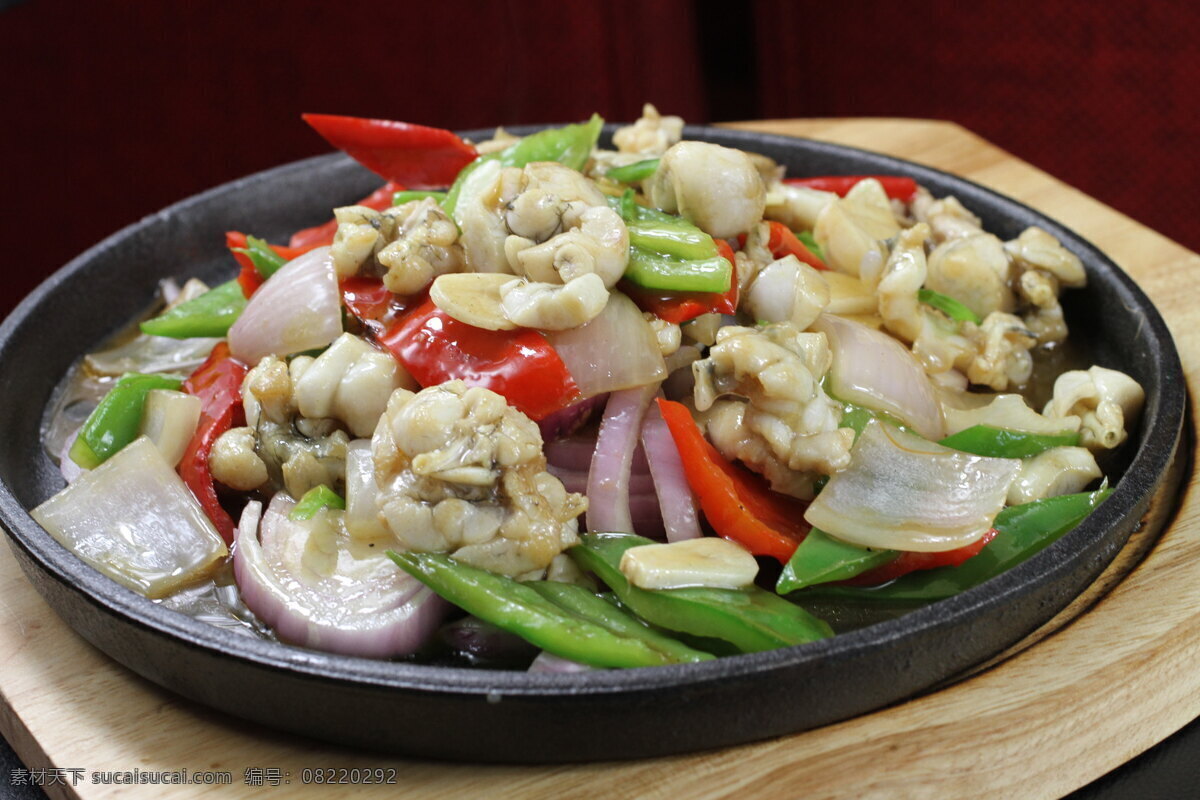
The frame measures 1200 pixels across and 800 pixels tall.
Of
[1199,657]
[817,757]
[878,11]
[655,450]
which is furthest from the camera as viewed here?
[878,11]

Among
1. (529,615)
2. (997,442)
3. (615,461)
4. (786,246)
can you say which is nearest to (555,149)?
(786,246)

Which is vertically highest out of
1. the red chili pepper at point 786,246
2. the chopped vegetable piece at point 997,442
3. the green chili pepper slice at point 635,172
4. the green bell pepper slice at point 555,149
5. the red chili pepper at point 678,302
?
the green bell pepper slice at point 555,149

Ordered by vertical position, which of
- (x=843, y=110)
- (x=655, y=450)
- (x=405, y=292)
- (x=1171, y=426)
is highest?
(x=405, y=292)

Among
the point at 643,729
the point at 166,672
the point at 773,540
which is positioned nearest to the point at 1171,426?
the point at 773,540

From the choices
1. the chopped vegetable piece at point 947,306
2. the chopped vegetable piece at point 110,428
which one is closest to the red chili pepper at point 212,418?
the chopped vegetable piece at point 110,428

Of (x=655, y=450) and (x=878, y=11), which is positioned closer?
(x=655, y=450)

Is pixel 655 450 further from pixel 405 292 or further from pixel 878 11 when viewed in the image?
pixel 878 11

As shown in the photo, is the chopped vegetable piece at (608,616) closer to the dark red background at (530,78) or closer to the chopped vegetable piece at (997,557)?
the chopped vegetable piece at (997,557)
